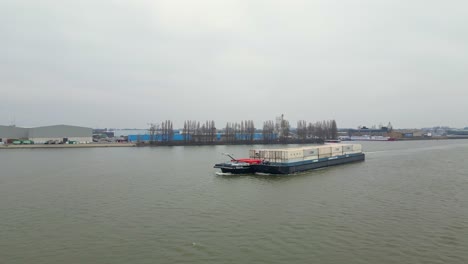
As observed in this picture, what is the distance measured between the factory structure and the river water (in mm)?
46818

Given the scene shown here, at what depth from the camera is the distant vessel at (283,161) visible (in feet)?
81.2

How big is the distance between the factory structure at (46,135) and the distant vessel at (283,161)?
49.8 metres

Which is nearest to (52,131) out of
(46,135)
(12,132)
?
(46,135)

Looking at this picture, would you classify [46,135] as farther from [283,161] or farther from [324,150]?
[283,161]

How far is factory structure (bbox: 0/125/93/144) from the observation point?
64500 millimetres

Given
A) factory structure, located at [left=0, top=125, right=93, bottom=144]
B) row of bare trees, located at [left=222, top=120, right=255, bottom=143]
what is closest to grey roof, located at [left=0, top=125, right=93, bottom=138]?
factory structure, located at [left=0, top=125, right=93, bottom=144]

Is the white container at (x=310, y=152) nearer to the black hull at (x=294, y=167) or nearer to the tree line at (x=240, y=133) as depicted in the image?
the black hull at (x=294, y=167)

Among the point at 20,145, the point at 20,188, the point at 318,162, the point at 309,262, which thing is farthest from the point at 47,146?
the point at 309,262

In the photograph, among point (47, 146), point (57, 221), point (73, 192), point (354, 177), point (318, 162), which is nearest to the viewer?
point (57, 221)

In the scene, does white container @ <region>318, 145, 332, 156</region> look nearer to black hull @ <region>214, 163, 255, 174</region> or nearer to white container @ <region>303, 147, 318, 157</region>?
white container @ <region>303, 147, 318, 157</region>

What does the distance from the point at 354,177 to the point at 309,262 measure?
16.4 metres

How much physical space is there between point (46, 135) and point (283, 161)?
182ft

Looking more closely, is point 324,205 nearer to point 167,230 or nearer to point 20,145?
point 167,230

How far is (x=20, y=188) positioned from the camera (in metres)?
19.0
